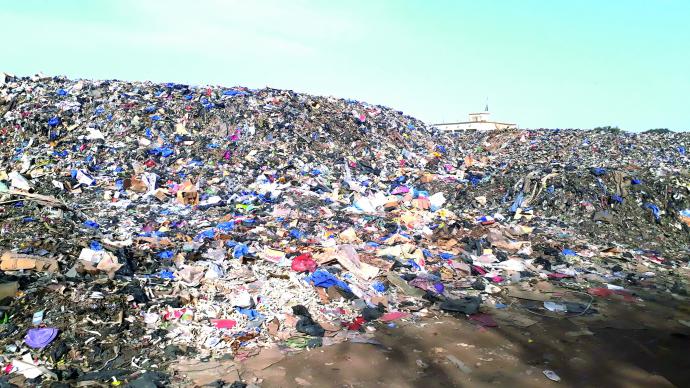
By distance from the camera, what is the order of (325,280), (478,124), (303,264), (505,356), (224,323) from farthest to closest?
(478,124) → (303,264) → (325,280) → (224,323) → (505,356)

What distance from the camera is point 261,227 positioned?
651 cm

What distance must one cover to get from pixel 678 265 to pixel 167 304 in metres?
6.92

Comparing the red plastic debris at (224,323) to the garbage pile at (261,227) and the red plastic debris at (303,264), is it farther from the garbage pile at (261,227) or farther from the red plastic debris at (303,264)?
the red plastic debris at (303,264)

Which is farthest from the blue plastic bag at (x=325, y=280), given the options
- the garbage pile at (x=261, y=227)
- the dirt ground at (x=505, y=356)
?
the dirt ground at (x=505, y=356)

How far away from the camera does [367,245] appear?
6.25 m

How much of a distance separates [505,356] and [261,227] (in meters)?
3.96

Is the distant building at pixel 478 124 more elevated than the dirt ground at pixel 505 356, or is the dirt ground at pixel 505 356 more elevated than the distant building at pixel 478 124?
the distant building at pixel 478 124

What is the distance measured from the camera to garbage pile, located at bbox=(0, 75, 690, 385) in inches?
149

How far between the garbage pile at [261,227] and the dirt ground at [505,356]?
0.95ft

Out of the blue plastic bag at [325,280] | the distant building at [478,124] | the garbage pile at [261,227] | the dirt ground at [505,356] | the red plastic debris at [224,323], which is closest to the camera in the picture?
the dirt ground at [505,356]

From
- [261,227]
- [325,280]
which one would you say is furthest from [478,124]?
[325,280]

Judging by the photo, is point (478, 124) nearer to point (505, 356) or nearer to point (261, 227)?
point (261, 227)

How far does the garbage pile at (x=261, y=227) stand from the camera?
12.4ft

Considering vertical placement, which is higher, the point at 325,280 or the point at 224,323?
the point at 325,280
